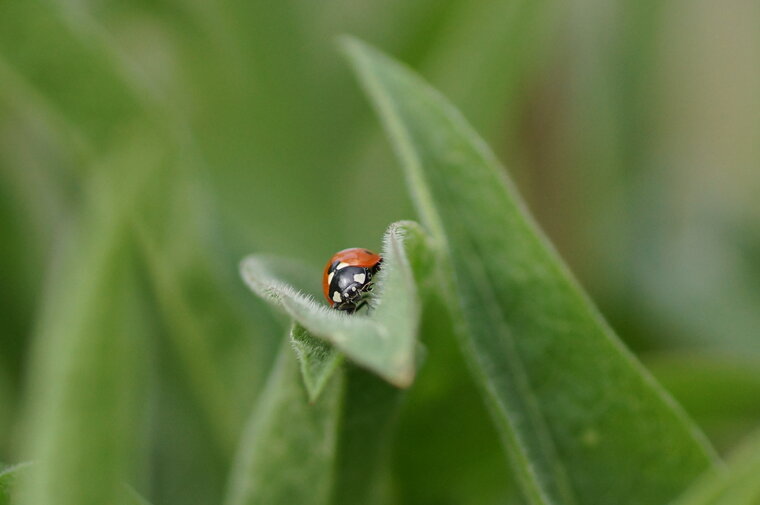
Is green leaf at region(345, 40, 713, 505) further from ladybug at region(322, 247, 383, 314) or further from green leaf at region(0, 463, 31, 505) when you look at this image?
green leaf at region(0, 463, 31, 505)

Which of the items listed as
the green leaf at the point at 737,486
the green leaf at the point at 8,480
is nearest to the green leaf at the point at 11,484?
the green leaf at the point at 8,480

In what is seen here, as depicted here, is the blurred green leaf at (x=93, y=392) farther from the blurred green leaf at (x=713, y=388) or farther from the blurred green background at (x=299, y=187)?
the blurred green leaf at (x=713, y=388)

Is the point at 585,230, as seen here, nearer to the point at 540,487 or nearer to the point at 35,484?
the point at 540,487

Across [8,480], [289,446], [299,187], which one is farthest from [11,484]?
[299,187]

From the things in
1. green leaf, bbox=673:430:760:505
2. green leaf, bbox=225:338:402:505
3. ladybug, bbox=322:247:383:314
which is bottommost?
green leaf, bbox=673:430:760:505

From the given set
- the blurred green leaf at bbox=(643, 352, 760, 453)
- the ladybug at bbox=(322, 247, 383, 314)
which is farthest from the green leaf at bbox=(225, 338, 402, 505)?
the blurred green leaf at bbox=(643, 352, 760, 453)
